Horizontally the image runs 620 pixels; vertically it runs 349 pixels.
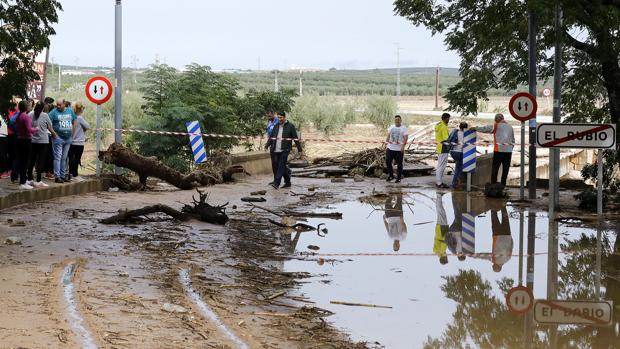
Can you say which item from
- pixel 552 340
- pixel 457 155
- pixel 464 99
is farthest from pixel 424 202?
pixel 552 340

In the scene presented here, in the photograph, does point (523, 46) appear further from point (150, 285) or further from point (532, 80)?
point (150, 285)

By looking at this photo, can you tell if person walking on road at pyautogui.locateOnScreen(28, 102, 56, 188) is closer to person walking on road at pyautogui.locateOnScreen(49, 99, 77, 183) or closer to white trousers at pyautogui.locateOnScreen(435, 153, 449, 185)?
person walking on road at pyautogui.locateOnScreen(49, 99, 77, 183)

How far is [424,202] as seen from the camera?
22.6 m

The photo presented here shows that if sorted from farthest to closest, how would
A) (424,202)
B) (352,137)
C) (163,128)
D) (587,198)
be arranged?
1. (352,137)
2. (163,128)
3. (424,202)
4. (587,198)

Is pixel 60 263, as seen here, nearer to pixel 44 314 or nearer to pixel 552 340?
pixel 44 314

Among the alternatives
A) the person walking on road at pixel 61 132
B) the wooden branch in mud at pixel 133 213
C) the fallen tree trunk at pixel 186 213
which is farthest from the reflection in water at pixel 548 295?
the person walking on road at pixel 61 132

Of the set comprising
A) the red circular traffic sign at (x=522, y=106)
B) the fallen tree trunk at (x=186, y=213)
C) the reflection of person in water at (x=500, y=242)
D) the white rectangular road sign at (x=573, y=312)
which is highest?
the red circular traffic sign at (x=522, y=106)

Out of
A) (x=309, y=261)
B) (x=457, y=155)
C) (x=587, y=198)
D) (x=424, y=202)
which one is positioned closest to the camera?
(x=309, y=261)

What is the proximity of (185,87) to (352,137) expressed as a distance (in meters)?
30.8

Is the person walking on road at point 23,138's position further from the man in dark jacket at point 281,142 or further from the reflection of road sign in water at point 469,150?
the reflection of road sign in water at point 469,150

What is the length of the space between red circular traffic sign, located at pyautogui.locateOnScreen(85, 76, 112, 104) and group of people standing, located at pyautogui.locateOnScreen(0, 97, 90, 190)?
0.77m

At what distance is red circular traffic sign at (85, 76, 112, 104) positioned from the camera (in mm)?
23158

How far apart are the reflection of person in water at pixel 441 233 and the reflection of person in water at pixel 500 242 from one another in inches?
27.0

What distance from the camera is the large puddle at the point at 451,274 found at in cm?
968
